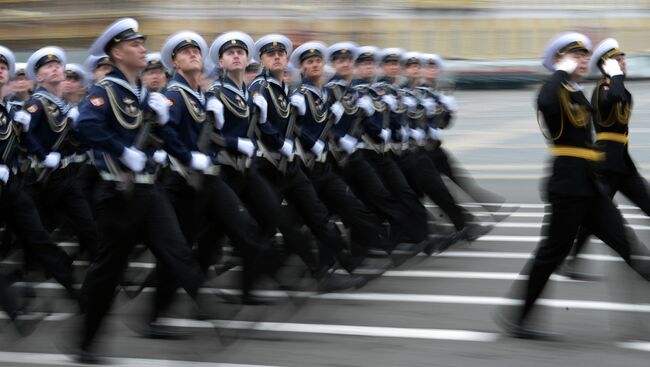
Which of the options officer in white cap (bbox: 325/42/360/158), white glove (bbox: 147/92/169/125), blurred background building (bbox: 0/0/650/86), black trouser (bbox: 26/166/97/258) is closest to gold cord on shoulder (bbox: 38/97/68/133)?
black trouser (bbox: 26/166/97/258)

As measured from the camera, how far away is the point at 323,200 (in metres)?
9.08

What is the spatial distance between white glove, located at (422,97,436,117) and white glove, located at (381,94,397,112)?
82 cm

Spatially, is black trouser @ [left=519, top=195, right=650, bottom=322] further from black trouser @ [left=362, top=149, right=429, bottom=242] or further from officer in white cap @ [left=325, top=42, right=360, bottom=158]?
black trouser @ [left=362, top=149, right=429, bottom=242]

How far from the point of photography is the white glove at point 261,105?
802 cm

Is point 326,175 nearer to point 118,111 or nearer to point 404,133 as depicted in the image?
point 404,133

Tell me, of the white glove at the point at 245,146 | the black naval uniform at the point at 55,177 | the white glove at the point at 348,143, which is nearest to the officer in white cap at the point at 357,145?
the white glove at the point at 348,143

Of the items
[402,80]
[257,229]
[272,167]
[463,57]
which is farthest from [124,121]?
[463,57]

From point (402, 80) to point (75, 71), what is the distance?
301cm

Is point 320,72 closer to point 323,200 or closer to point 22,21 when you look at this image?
point 323,200

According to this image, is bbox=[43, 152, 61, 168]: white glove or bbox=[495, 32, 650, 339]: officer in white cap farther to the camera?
bbox=[43, 152, 61, 168]: white glove

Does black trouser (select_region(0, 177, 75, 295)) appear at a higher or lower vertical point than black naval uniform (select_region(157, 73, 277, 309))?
lower

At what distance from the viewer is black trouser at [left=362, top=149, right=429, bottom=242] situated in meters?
10.2

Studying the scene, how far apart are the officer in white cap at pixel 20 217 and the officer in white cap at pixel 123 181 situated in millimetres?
1072

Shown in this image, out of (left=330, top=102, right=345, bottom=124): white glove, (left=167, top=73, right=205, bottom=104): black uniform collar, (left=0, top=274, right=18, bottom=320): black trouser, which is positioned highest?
(left=167, top=73, right=205, bottom=104): black uniform collar
